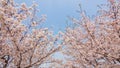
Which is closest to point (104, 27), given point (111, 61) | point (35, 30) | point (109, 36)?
point (109, 36)

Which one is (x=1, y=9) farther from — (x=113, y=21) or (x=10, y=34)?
(x=113, y=21)

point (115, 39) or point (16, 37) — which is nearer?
point (16, 37)

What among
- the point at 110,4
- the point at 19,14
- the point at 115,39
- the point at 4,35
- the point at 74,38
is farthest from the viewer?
the point at 74,38

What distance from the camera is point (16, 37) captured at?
1391 cm

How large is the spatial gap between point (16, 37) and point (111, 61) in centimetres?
633

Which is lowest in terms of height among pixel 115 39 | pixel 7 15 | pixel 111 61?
pixel 111 61

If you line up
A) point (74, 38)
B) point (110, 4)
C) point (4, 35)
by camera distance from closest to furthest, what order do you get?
point (4, 35)
point (110, 4)
point (74, 38)

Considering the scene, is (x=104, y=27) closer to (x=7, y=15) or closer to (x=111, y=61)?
(x=111, y=61)

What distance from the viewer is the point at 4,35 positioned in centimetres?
1359

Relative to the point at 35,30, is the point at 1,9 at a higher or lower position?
higher

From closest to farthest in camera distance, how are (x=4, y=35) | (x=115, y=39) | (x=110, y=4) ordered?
(x=4, y=35) → (x=115, y=39) → (x=110, y=4)

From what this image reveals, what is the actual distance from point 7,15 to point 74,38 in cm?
790

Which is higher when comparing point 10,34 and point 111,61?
point 10,34

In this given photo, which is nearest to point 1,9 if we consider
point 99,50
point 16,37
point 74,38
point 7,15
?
point 7,15
